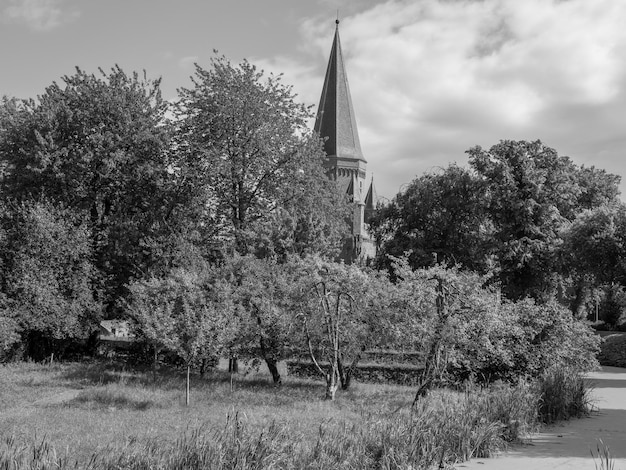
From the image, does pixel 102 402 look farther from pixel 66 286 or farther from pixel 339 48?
pixel 339 48

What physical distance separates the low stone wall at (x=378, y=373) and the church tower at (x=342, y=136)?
4444 cm

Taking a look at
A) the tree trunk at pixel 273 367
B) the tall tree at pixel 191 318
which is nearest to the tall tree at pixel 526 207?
the tree trunk at pixel 273 367

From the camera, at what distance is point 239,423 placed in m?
9.45

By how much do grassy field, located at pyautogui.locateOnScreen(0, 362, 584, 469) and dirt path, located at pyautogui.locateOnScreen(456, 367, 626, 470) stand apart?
41cm

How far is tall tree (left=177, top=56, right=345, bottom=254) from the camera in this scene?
29.7 m

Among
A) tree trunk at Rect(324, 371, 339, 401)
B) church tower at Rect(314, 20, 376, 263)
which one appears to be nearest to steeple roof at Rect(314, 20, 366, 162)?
church tower at Rect(314, 20, 376, 263)

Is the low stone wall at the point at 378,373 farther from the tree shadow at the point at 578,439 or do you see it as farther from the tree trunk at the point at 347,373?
the tree shadow at the point at 578,439

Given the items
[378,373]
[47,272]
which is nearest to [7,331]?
[47,272]

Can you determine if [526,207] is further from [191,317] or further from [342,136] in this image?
[342,136]

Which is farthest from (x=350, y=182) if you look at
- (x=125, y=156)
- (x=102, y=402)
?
(x=102, y=402)

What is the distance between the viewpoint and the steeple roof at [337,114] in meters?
75.4

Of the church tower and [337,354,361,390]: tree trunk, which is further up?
the church tower

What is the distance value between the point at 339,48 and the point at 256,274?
56.9m

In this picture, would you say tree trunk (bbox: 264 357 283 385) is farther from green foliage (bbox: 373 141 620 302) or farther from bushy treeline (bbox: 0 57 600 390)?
green foliage (bbox: 373 141 620 302)
